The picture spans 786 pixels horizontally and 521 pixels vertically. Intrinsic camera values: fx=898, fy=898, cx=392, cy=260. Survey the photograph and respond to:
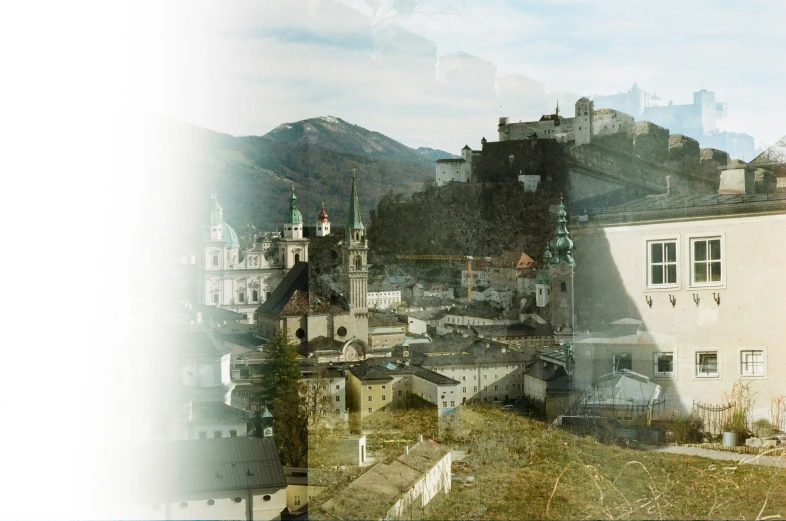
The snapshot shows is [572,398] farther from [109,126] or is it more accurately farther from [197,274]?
[109,126]

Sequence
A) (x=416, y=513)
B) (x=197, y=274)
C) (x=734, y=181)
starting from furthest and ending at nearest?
(x=734, y=181)
(x=197, y=274)
(x=416, y=513)

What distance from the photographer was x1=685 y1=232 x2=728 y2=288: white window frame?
457 cm

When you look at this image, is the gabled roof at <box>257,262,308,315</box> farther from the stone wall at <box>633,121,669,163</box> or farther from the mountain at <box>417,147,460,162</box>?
the stone wall at <box>633,121,669,163</box>

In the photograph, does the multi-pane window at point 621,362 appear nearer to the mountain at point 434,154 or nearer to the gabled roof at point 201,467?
the mountain at point 434,154

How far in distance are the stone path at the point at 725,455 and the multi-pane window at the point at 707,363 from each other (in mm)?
394

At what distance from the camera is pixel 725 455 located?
175 inches

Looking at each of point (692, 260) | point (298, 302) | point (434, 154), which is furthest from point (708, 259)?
point (298, 302)

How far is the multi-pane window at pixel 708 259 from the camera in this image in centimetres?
457

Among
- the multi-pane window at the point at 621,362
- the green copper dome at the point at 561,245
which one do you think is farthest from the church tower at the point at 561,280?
the multi-pane window at the point at 621,362

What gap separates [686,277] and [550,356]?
0.82 m

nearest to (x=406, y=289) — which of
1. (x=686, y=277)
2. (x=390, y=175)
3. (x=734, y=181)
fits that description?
(x=390, y=175)

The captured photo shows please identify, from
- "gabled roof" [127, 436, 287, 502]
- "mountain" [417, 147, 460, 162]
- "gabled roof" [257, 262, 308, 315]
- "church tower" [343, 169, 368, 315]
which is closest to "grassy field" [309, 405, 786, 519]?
"gabled roof" [127, 436, 287, 502]

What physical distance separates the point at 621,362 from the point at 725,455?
2.19 feet

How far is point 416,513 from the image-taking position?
402 centimetres
